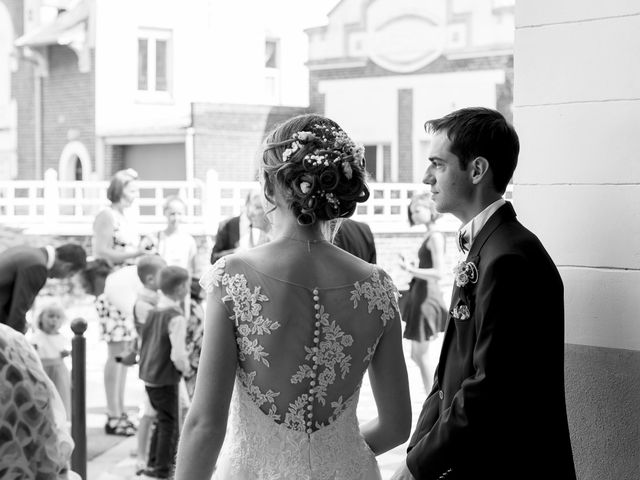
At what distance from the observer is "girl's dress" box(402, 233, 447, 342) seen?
7398 mm

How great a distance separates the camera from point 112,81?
2358 cm

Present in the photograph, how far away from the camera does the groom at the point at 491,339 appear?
2393 millimetres

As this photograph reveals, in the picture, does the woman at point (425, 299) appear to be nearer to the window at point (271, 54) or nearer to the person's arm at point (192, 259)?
the person's arm at point (192, 259)

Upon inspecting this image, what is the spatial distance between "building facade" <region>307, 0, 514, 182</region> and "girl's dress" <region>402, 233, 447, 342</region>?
14532 millimetres

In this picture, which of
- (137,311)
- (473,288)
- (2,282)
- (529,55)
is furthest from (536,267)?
(137,311)

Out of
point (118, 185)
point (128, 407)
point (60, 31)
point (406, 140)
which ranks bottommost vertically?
point (128, 407)

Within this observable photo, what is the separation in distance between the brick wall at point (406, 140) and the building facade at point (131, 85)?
8.29 ft

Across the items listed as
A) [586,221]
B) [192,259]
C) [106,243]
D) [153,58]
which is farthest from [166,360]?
[153,58]

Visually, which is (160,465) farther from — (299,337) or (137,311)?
(299,337)

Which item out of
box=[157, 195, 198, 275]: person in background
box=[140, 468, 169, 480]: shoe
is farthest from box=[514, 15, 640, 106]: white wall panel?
box=[157, 195, 198, 275]: person in background

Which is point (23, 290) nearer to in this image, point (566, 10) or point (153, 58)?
point (566, 10)

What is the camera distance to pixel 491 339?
239 cm

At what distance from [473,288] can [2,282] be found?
133 inches

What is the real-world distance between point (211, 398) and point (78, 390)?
2.59 m
